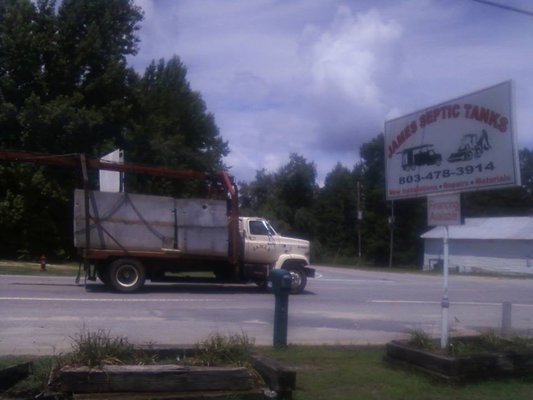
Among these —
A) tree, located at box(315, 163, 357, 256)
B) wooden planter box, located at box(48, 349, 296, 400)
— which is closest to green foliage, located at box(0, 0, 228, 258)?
wooden planter box, located at box(48, 349, 296, 400)

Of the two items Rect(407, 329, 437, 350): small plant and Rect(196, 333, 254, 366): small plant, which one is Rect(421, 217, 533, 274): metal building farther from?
Rect(196, 333, 254, 366): small plant

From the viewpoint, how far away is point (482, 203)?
3351 inches

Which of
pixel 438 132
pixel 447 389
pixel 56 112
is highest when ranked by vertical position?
pixel 56 112

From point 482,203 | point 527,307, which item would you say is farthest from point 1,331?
point 482,203

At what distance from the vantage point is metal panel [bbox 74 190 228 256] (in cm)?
2019

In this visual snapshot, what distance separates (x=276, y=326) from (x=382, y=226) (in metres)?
64.4

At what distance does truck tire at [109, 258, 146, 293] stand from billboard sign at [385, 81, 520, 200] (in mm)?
10905

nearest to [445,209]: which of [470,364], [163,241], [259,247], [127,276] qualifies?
[470,364]

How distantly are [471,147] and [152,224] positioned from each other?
1245 centimetres

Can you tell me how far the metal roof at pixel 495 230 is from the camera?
2159 inches

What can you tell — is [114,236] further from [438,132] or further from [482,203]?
[482,203]

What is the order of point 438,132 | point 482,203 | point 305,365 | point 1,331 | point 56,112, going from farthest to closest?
point 482,203, point 56,112, point 1,331, point 438,132, point 305,365

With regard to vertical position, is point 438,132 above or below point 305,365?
above

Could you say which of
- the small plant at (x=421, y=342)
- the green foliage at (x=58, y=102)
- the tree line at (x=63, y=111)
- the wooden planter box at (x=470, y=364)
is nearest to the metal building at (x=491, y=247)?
the tree line at (x=63, y=111)
